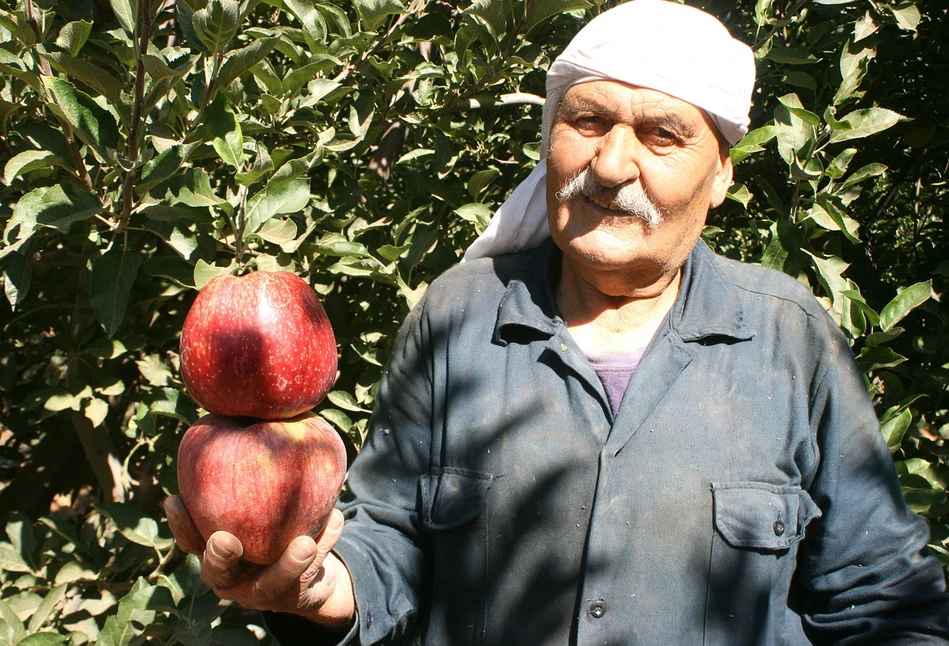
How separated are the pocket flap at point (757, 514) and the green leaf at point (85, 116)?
1269 millimetres

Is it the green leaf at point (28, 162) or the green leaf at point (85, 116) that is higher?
the green leaf at point (85, 116)

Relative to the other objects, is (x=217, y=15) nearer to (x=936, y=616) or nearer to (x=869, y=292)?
(x=936, y=616)

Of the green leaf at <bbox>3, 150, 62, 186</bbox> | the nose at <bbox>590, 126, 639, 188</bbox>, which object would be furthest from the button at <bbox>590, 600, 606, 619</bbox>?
the green leaf at <bbox>3, 150, 62, 186</bbox>

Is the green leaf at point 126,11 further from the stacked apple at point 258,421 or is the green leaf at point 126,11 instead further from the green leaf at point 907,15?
the green leaf at point 907,15

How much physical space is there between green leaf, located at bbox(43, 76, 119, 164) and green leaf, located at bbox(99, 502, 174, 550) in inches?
39.8

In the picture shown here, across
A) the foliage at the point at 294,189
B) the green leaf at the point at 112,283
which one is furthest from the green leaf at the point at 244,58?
the green leaf at the point at 112,283

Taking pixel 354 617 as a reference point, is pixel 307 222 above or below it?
above

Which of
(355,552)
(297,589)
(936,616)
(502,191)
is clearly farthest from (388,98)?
(936,616)

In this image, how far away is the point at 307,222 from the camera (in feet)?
7.49

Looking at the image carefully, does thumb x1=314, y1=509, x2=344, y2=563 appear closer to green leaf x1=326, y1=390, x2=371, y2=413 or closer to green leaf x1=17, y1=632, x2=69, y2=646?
green leaf x1=326, y1=390, x2=371, y2=413

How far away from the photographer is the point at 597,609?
1592mm

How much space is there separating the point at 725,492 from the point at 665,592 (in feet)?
0.65

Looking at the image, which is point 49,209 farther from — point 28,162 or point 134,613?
point 134,613

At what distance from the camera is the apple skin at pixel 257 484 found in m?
1.40
